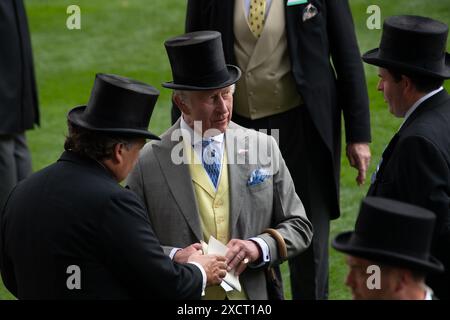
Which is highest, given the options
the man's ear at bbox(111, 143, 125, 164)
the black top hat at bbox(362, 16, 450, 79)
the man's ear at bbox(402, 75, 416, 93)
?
the black top hat at bbox(362, 16, 450, 79)

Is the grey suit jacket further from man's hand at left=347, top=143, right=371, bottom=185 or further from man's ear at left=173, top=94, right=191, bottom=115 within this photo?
man's hand at left=347, top=143, right=371, bottom=185

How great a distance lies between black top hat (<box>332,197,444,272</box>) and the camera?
3.93 metres

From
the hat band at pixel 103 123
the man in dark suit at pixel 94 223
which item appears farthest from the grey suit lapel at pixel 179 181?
the hat band at pixel 103 123

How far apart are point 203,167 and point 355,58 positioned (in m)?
Result: 1.61

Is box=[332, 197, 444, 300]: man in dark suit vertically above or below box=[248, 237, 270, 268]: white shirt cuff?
above

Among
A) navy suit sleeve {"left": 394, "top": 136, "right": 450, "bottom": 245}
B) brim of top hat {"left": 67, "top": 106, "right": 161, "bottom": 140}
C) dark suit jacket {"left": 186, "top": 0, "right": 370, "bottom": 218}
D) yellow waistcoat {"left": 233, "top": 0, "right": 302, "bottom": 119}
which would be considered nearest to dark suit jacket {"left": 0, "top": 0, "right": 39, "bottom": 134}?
dark suit jacket {"left": 186, "top": 0, "right": 370, "bottom": 218}

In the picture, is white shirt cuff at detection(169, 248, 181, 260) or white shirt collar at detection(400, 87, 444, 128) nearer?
white shirt cuff at detection(169, 248, 181, 260)

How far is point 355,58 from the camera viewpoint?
6426mm

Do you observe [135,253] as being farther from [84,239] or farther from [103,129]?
[103,129]

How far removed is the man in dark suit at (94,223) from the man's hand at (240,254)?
0.29m

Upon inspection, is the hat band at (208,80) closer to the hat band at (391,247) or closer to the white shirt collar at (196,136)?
the white shirt collar at (196,136)

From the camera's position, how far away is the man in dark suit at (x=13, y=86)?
8531mm

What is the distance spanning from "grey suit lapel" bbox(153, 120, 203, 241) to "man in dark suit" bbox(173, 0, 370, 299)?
1125 millimetres

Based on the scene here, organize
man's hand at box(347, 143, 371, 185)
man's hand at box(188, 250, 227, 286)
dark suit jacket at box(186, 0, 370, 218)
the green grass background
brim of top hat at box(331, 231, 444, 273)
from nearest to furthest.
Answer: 1. brim of top hat at box(331, 231, 444, 273)
2. man's hand at box(188, 250, 227, 286)
3. dark suit jacket at box(186, 0, 370, 218)
4. man's hand at box(347, 143, 371, 185)
5. the green grass background
